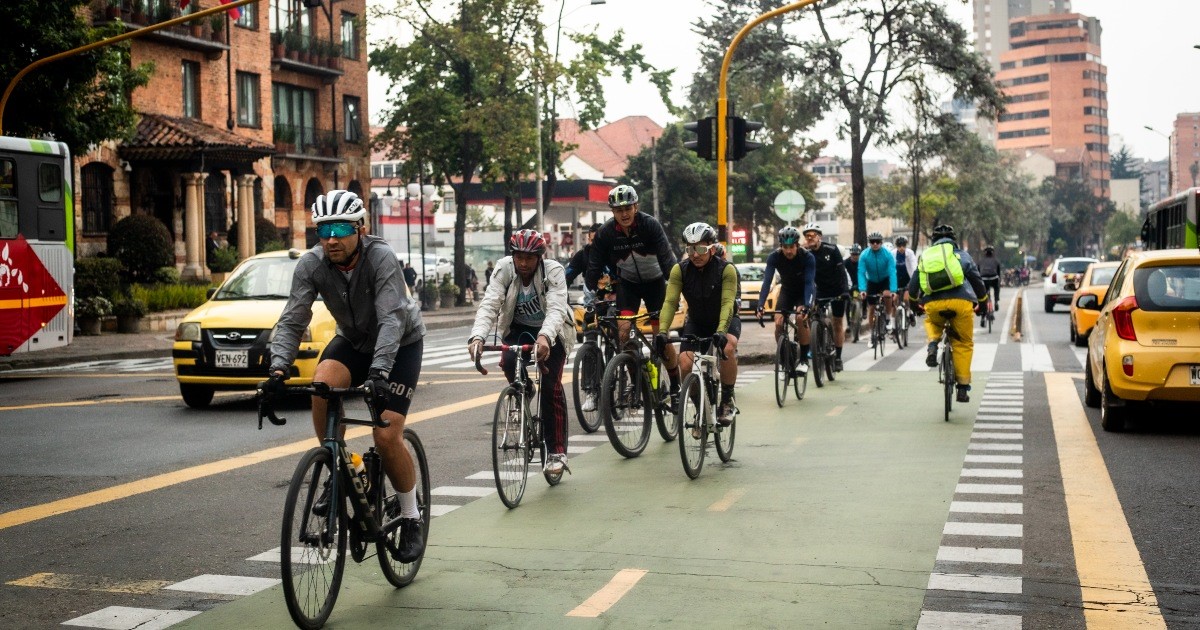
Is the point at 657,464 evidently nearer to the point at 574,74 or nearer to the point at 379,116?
the point at 574,74

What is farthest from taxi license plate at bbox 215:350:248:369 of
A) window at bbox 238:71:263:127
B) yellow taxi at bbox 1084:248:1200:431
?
window at bbox 238:71:263:127

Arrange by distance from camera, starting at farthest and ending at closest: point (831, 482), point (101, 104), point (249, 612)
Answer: point (101, 104)
point (831, 482)
point (249, 612)

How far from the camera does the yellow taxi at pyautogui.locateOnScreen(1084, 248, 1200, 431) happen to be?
11.6 metres

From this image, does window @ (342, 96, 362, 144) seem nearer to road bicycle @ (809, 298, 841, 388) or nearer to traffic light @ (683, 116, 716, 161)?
traffic light @ (683, 116, 716, 161)

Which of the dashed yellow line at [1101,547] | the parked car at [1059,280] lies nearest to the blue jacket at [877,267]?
the dashed yellow line at [1101,547]

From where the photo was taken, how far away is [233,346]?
14.9 meters

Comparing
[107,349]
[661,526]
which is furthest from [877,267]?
[661,526]

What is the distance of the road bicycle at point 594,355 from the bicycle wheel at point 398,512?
15.9ft

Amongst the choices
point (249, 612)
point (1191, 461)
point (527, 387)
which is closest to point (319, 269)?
point (249, 612)

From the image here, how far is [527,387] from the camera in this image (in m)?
8.62

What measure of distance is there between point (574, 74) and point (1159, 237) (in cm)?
2080

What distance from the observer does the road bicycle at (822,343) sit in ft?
53.3

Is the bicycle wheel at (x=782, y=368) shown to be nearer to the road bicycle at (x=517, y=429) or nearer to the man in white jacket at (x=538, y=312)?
the man in white jacket at (x=538, y=312)

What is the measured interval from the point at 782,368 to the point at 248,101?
3286 centimetres
